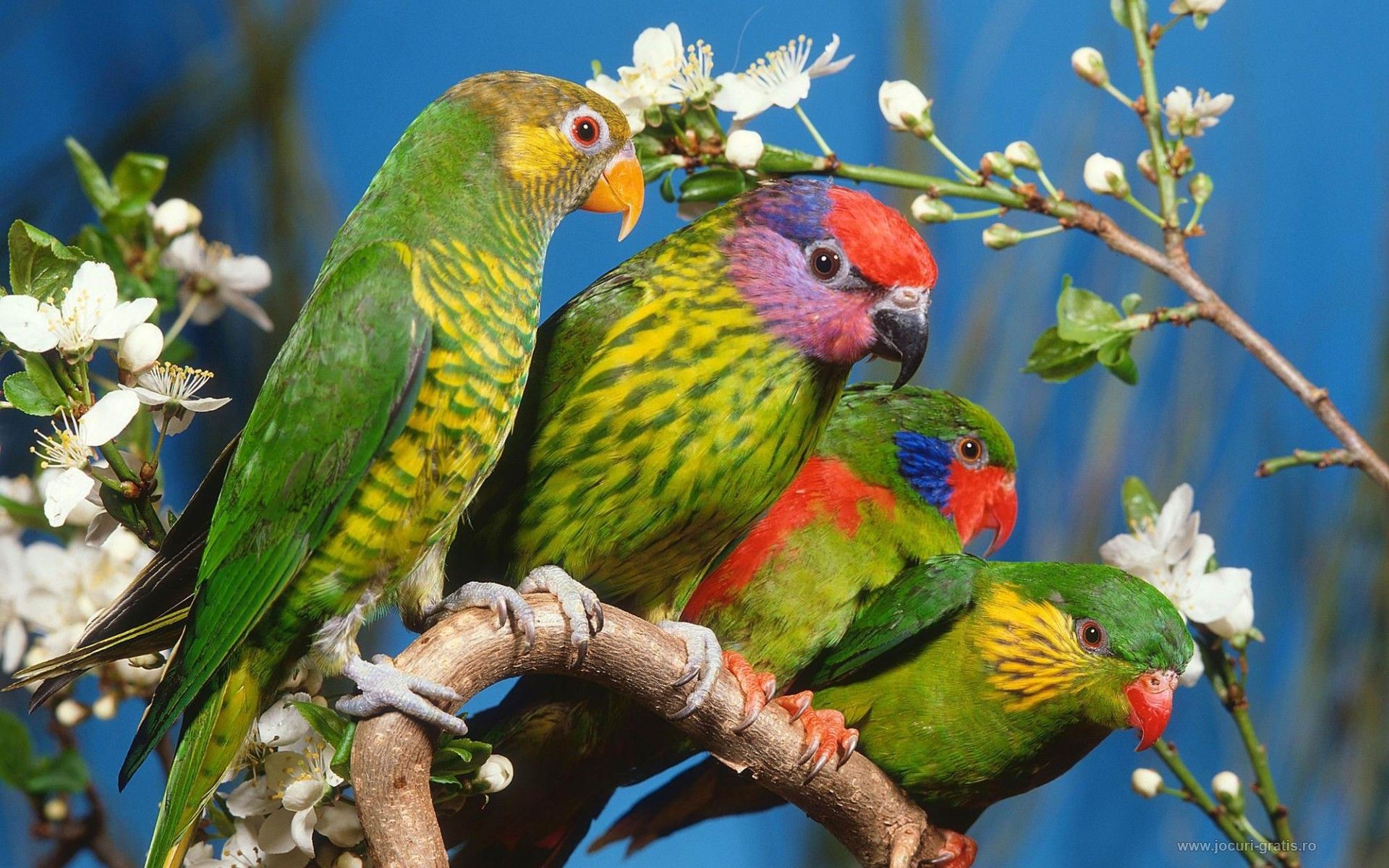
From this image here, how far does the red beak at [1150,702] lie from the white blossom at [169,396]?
0.85 metres

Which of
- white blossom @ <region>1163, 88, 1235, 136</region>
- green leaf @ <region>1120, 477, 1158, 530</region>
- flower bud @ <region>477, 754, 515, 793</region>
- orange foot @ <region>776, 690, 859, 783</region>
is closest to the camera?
flower bud @ <region>477, 754, 515, 793</region>

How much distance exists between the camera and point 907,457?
1289 mm

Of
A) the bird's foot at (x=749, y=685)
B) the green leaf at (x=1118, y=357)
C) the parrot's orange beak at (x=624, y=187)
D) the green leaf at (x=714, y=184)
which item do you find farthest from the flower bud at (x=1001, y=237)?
the bird's foot at (x=749, y=685)

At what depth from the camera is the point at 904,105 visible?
1188mm

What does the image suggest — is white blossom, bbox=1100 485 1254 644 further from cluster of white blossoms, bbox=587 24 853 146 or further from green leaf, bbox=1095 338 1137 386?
cluster of white blossoms, bbox=587 24 853 146

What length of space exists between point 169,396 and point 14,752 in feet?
1.83

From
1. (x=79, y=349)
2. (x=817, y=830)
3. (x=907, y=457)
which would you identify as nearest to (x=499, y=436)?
A: (x=79, y=349)

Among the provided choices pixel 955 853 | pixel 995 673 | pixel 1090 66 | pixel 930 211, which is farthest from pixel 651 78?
pixel 955 853

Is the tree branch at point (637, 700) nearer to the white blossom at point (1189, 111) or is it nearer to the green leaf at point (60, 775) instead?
the green leaf at point (60, 775)

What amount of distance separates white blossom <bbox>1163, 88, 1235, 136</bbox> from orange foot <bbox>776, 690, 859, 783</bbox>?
0.68 metres

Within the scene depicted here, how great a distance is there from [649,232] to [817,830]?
1.18 m

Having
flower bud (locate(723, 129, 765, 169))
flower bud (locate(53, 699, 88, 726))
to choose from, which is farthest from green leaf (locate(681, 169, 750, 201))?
flower bud (locate(53, 699, 88, 726))

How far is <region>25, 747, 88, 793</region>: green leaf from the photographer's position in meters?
1.27

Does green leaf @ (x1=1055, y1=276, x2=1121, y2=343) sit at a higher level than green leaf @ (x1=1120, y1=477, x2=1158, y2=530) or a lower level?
higher
